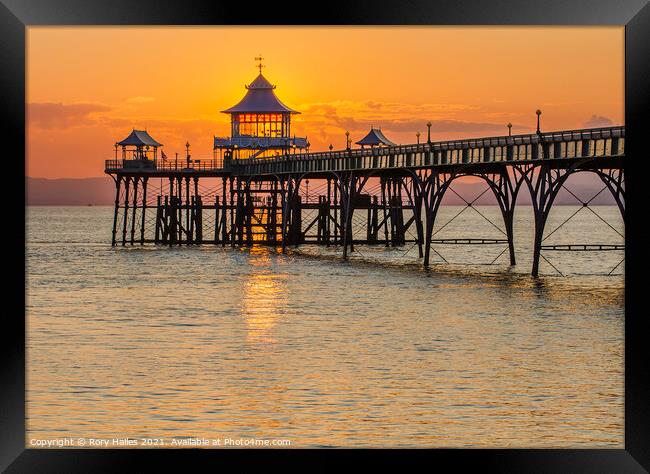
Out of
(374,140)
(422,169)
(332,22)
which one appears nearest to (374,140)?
(374,140)

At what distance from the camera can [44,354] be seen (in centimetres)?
3231

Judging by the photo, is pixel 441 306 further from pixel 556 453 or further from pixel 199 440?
pixel 556 453

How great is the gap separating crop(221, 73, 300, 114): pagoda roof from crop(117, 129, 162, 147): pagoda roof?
13754mm

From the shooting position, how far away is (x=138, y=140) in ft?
341

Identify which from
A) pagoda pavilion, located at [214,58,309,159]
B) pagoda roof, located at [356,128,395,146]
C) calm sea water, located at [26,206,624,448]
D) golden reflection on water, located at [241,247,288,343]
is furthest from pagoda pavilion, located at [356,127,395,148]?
calm sea water, located at [26,206,624,448]

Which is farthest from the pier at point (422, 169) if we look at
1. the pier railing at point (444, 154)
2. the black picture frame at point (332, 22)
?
the black picture frame at point (332, 22)

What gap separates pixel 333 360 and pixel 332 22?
17298 mm

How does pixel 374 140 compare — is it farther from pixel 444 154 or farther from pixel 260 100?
pixel 444 154

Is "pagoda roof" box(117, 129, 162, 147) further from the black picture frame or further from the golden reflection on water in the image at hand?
the black picture frame

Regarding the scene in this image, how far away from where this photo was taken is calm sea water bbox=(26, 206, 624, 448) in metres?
22.0

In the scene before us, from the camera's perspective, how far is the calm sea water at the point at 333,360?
22047 mm

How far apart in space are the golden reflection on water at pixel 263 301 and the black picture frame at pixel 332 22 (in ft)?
68.8

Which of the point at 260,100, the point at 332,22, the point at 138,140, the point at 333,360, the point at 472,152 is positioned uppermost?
the point at 260,100
